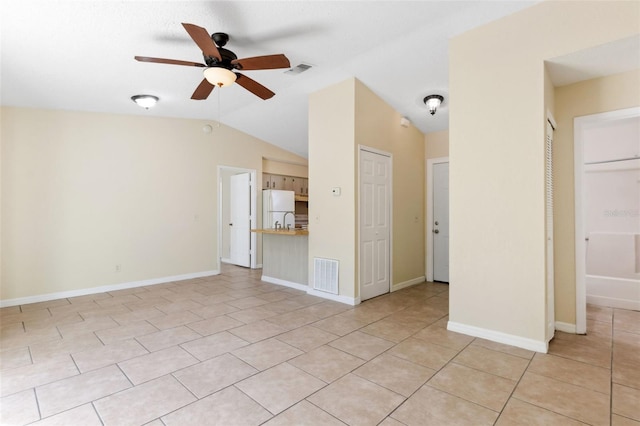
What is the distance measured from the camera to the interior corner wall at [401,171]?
445cm

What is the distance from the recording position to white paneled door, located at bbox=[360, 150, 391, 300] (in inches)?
174

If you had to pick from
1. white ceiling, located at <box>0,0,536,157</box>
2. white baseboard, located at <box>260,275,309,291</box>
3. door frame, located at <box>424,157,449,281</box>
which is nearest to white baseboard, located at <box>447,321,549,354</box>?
white baseboard, located at <box>260,275,309,291</box>

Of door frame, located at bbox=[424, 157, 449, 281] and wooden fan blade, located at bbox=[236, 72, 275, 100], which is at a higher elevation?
wooden fan blade, located at bbox=[236, 72, 275, 100]

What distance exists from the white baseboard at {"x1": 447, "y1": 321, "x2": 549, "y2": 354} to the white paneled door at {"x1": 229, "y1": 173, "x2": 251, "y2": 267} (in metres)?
4.78

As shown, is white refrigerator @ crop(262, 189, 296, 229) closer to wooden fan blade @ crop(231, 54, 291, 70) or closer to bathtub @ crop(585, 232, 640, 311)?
wooden fan blade @ crop(231, 54, 291, 70)

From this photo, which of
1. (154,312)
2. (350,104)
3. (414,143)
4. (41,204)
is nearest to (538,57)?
(350,104)

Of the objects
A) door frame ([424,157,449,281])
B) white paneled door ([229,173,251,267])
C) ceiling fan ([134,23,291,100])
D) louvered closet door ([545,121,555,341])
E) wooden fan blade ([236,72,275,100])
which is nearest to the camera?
ceiling fan ([134,23,291,100])

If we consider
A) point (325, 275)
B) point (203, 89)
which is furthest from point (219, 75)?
point (325, 275)

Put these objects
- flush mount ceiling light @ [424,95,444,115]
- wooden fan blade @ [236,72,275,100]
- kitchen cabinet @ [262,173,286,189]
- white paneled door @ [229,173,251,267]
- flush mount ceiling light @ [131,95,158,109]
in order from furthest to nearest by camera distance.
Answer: kitchen cabinet @ [262,173,286,189] → white paneled door @ [229,173,251,267] → flush mount ceiling light @ [424,95,444,115] → flush mount ceiling light @ [131,95,158,109] → wooden fan blade @ [236,72,275,100]

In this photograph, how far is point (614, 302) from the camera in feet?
13.4

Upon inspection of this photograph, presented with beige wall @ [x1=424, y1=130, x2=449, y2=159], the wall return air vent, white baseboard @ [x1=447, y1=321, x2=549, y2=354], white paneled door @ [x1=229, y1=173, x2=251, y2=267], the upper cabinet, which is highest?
beige wall @ [x1=424, y1=130, x2=449, y2=159]

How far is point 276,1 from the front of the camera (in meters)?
2.65

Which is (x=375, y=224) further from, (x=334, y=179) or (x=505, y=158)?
(x=505, y=158)

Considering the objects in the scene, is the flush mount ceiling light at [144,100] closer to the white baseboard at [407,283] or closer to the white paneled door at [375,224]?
the white paneled door at [375,224]
